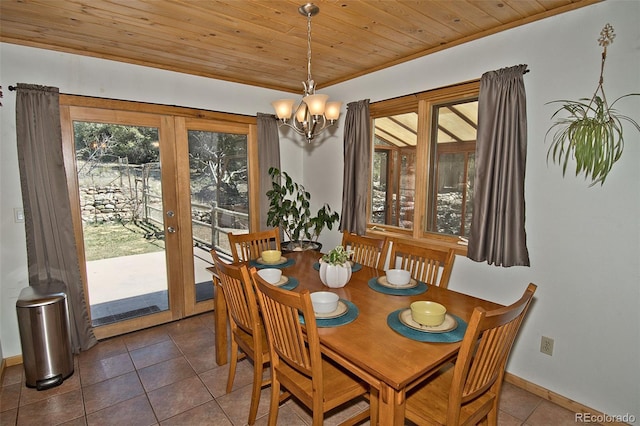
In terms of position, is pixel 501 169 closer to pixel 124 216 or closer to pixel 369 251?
pixel 369 251

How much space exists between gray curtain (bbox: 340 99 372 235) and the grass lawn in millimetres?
1980

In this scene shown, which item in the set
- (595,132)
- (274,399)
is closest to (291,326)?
(274,399)

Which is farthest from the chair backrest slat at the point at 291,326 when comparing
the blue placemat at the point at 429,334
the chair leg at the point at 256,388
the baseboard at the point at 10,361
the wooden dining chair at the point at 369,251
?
the baseboard at the point at 10,361

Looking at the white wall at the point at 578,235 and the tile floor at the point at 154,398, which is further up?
the white wall at the point at 578,235

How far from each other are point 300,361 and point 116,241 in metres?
2.44

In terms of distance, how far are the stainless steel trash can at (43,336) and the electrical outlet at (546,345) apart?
11.4 ft

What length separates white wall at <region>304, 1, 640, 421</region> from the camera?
76.6 inches

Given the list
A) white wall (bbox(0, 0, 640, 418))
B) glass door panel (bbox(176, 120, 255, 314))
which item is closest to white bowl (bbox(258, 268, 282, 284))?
white wall (bbox(0, 0, 640, 418))

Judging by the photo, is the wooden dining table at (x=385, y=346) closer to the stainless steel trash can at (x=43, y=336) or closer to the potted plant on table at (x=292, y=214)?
the potted plant on table at (x=292, y=214)

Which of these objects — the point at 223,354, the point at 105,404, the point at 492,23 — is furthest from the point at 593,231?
the point at 105,404

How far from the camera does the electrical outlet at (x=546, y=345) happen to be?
229cm

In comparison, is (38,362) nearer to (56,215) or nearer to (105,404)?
(105,404)

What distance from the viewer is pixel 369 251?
2842mm

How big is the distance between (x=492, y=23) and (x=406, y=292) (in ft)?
6.44
